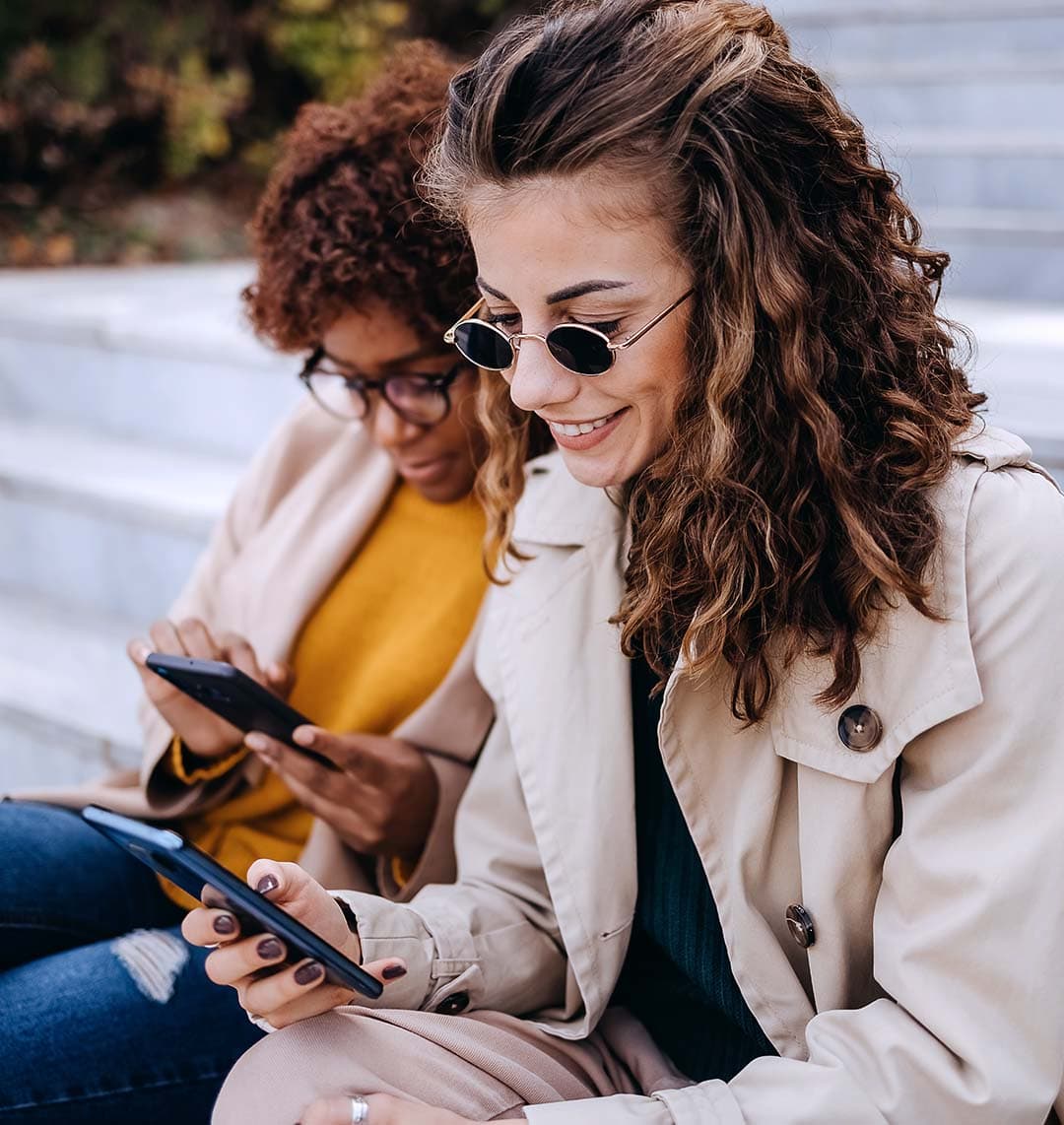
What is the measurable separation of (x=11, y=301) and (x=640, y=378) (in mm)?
3108

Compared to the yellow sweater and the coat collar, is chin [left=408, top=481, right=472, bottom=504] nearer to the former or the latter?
the yellow sweater

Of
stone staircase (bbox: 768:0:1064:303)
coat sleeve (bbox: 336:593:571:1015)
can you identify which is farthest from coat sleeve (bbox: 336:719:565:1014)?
stone staircase (bbox: 768:0:1064:303)

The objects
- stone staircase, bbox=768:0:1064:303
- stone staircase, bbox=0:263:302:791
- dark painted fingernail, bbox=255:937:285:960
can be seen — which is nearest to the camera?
dark painted fingernail, bbox=255:937:285:960

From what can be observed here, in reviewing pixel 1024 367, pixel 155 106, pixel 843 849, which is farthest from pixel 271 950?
pixel 155 106

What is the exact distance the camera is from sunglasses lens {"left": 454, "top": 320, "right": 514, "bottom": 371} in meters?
1.35

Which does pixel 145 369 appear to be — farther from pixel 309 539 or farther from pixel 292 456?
pixel 309 539

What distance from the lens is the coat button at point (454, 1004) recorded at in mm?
1465

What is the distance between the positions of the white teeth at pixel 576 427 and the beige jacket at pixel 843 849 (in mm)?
218

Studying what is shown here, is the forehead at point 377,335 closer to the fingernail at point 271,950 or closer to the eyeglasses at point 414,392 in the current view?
the eyeglasses at point 414,392

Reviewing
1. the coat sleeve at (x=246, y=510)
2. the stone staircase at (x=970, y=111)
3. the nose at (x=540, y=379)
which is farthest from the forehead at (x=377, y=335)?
the stone staircase at (x=970, y=111)

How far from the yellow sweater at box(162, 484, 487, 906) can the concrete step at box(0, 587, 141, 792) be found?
60 centimetres

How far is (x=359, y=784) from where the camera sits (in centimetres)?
175

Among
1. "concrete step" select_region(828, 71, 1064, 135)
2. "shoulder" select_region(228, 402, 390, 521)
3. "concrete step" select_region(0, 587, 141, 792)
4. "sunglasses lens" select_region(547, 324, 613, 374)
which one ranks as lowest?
"concrete step" select_region(0, 587, 141, 792)

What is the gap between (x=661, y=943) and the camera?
1.50m
